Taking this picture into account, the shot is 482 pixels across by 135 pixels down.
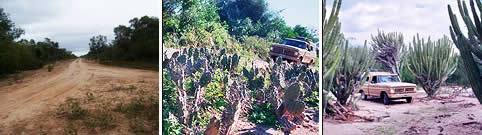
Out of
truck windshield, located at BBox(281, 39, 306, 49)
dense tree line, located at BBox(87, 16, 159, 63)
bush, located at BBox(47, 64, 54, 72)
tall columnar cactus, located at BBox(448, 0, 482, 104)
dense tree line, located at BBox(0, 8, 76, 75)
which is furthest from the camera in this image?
dense tree line, located at BBox(87, 16, 159, 63)

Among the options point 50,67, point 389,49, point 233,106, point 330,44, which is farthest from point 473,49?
point 50,67

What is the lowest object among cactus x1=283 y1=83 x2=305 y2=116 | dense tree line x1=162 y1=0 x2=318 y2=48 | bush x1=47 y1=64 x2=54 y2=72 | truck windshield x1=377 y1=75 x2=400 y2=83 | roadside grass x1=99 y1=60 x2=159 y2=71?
cactus x1=283 y1=83 x2=305 y2=116

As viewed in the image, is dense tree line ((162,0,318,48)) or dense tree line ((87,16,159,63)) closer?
dense tree line ((162,0,318,48))

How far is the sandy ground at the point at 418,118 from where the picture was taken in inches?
90.4

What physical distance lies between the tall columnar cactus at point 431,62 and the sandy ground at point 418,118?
0.16m

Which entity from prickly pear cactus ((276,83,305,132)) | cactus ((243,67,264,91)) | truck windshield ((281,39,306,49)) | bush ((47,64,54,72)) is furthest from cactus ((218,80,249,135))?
bush ((47,64,54,72))

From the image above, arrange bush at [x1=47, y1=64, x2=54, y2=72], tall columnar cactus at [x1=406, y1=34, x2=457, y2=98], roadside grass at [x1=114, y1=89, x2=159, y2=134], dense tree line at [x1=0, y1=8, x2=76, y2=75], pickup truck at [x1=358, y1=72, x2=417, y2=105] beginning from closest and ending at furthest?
tall columnar cactus at [x1=406, y1=34, x2=457, y2=98] → pickup truck at [x1=358, y1=72, x2=417, y2=105] → dense tree line at [x1=0, y1=8, x2=76, y2=75] → bush at [x1=47, y1=64, x2=54, y2=72] → roadside grass at [x1=114, y1=89, x2=159, y2=134]

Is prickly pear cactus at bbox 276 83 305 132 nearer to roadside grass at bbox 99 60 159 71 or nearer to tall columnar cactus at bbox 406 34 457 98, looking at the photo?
tall columnar cactus at bbox 406 34 457 98

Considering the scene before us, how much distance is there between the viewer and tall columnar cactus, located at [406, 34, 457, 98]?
2365 millimetres

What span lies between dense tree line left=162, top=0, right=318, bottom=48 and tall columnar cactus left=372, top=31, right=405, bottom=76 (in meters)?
0.73

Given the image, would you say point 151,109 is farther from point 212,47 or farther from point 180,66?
point 212,47

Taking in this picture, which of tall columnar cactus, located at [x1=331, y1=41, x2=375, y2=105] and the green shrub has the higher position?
tall columnar cactus, located at [x1=331, y1=41, x2=375, y2=105]

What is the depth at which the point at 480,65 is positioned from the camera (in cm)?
221

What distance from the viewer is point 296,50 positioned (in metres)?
2.59
